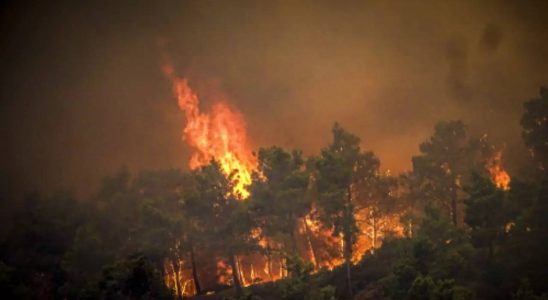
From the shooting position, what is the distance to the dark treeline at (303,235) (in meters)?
29.9

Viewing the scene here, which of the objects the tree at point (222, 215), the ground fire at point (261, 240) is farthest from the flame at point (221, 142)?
the tree at point (222, 215)

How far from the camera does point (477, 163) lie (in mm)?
44812

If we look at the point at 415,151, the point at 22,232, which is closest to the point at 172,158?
the point at 415,151

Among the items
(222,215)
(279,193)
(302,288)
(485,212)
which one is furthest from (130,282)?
(485,212)

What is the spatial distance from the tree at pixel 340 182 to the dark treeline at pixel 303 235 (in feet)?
0.36

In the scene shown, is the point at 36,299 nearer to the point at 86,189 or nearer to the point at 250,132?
the point at 86,189

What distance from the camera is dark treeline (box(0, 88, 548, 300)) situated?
29.9 m

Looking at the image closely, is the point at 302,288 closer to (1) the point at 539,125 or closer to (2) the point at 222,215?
(2) the point at 222,215

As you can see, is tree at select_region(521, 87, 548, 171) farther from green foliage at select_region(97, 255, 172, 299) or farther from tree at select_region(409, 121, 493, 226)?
green foliage at select_region(97, 255, 172, 299)

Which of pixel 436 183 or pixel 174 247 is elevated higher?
pixel 436 183

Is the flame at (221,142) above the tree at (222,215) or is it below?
above

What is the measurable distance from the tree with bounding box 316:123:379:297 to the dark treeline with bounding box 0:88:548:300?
0.11m

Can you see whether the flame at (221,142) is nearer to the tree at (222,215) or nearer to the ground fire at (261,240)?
the ground fire at (261,240)

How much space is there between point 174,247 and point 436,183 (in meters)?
27.5
